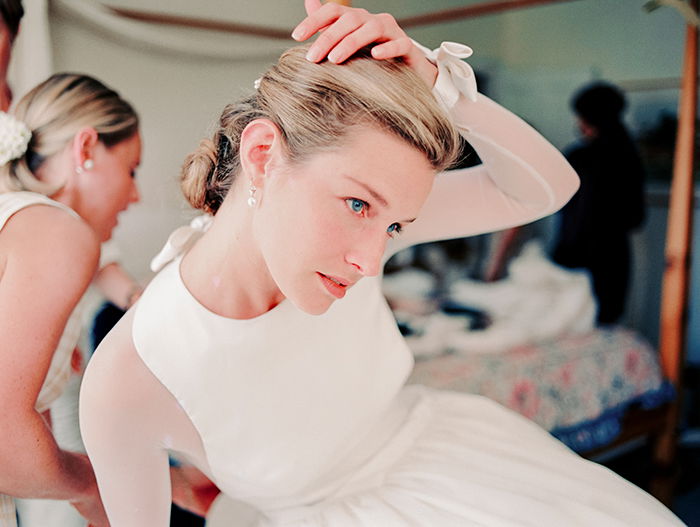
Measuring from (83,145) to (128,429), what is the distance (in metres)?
0.28

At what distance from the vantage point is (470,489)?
73 centimetres

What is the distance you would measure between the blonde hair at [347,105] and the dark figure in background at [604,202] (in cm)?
160

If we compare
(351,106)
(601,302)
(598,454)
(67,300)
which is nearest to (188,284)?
(67,300)

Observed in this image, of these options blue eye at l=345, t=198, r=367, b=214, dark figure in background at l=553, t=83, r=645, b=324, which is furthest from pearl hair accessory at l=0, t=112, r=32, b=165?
dark figure in background at l=553, t=83, r=645, b=324

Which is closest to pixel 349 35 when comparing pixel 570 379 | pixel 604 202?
pixel 570 379

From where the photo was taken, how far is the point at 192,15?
791 mm

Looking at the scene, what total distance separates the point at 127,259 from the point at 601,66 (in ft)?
5.74

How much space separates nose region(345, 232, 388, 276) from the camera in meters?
0.59

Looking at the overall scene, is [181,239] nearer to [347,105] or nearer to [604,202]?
[347,105]

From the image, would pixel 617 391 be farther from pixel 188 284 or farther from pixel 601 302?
pixel 188 284

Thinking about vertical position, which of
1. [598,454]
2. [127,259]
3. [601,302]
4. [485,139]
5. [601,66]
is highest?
[485,139]

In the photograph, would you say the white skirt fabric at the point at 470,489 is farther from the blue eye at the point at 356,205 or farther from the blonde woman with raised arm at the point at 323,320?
the blue eye at the point at 356,205

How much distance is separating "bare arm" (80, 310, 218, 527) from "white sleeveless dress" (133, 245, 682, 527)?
18mm

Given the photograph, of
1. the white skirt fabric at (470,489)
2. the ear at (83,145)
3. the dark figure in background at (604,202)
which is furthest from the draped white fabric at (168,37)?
the dark figure in background at (604,202)
